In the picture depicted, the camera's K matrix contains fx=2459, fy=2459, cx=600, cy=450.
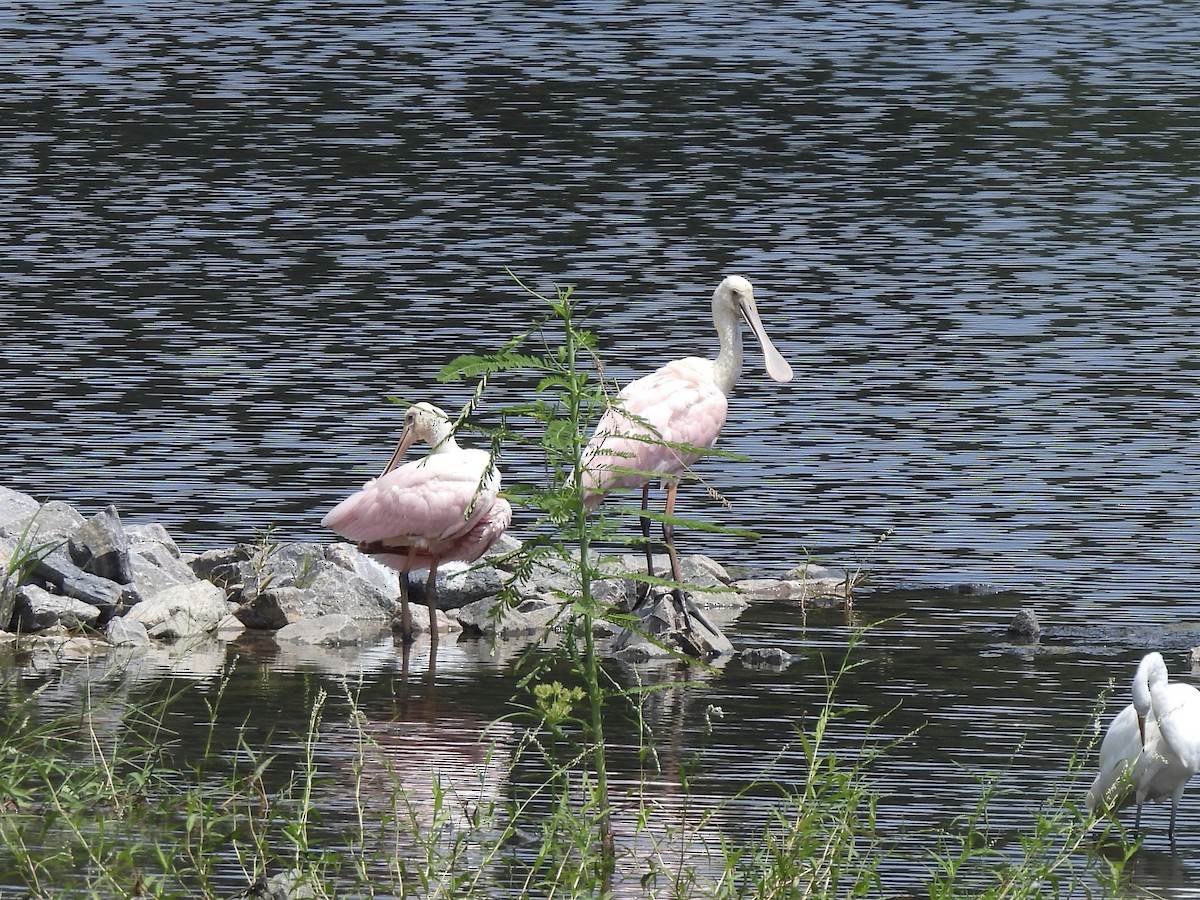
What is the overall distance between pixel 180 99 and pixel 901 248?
15.4 metres

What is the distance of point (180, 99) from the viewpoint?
3722 centimetres

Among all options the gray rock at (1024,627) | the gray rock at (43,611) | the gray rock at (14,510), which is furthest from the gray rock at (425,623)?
the gray rock at (1024,627)

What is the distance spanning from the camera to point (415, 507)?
12422 millimetres

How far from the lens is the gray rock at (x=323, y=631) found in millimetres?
12328

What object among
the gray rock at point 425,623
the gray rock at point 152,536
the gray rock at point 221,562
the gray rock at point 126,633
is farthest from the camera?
the gray rock at point 152,536

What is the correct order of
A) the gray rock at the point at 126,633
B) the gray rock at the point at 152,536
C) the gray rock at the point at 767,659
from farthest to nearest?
the gray rock at the point at 152,536
the gray rock at the point at 126,633
the gray rock at the point at 767,659

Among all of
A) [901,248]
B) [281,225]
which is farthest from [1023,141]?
[281,225]

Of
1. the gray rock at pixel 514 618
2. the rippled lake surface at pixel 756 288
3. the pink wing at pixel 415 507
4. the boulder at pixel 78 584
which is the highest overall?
the pink wing at pixel 415 507

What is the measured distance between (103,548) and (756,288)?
11797mm

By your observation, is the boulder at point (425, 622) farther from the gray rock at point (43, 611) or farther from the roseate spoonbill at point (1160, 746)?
the roseate spoonbill at point (1160, 746)

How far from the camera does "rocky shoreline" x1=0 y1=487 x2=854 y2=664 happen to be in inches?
472

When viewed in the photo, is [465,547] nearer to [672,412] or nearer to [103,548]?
[672,412]

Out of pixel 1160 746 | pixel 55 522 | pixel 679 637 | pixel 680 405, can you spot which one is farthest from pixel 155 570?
pixel 1160 746

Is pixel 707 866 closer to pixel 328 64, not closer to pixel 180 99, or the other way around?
pixel 180 99
